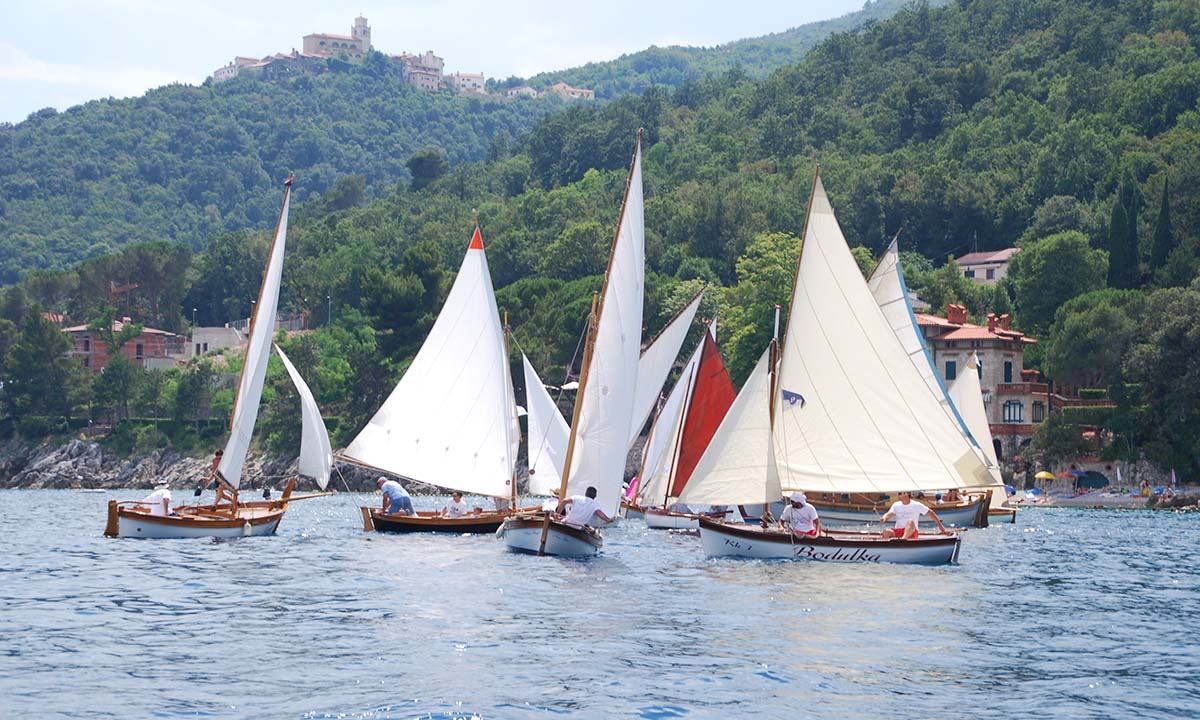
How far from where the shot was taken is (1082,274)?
13112 cm

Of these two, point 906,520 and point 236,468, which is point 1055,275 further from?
point 236,468

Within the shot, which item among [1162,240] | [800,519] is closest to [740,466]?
[800,519]

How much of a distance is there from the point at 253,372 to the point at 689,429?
16.3 metres

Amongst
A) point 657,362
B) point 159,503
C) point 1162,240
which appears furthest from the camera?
point 1162,240

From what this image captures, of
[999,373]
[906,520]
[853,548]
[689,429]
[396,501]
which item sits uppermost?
[999,373]

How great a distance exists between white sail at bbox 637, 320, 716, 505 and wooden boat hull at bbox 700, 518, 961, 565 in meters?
16.2

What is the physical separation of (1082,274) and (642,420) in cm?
7279

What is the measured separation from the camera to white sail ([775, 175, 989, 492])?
154ft

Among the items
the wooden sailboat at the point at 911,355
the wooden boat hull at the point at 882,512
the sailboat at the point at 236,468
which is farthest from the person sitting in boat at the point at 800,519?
the wooden boat hull at the point at 882,512

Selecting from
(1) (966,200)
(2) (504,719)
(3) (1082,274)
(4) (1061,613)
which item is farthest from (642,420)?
(1) (966,200)

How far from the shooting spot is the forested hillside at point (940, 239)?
11819 centimetres

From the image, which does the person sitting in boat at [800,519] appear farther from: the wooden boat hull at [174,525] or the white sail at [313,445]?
the wooden boat hull at [174,525]

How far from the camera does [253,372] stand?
53.0m

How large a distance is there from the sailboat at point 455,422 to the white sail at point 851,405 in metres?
12.0
